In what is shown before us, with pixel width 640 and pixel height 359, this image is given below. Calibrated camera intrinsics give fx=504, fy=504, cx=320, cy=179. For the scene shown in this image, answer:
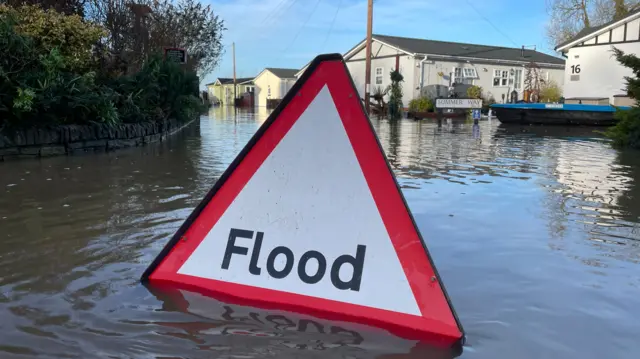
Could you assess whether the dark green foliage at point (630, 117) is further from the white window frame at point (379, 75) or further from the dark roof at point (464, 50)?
the white window frame at point (379, 75)

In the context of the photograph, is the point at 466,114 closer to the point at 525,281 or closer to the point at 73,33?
the point at 73,33

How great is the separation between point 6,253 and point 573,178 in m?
7.13

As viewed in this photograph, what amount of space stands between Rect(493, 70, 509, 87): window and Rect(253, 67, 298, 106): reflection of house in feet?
96.5

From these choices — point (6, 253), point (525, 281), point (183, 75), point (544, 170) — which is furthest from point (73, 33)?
point (525, 281)

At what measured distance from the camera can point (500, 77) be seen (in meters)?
38.9

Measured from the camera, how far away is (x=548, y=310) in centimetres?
282

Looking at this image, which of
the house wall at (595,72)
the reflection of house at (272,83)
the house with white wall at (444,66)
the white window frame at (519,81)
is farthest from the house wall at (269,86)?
the house wall at (595,72)

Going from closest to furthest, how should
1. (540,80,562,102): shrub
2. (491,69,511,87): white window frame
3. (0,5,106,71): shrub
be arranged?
1. (0,5,106,71): shrub
2. (540,80,562,102): shrub
3. (491,69,511,87): white window frame

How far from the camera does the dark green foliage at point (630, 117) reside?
35.1 feet

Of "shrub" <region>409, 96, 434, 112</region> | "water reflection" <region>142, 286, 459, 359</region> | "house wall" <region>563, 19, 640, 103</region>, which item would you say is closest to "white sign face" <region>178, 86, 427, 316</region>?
"water reflection" <region>142, 286, 459, 359</region>

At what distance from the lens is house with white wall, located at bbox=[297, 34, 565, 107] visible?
35469 mm

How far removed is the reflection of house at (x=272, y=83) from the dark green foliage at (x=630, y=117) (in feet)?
175

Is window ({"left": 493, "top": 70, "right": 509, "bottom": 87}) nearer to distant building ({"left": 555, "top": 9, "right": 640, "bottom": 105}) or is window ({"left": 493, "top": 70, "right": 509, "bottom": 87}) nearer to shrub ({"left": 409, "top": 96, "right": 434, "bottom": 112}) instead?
shrub ({"left": 409, "top": 96, "right": 434, "bottom": 112})

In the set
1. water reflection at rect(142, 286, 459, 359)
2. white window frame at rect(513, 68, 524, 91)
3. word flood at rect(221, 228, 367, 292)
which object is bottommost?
water reflection at rect(142, 286, 459, 359)
